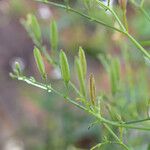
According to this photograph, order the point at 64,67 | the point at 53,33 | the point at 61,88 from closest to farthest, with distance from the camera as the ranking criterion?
the point at 64,67, the point at 53,33, the point at 61,88

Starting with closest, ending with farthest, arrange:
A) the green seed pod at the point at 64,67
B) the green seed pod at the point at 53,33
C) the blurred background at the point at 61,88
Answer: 1. the green seed pod at the point at 64,67
2. the green seed pod at the point at 53,33
3. the blurred background at the point at 61,88

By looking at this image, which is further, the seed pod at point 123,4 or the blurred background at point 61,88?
the blurred background at point 61,88

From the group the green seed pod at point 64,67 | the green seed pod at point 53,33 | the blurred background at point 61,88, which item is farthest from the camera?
the blurred background at point 61,88

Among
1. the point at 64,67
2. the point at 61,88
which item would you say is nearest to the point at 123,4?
the point at 64,67

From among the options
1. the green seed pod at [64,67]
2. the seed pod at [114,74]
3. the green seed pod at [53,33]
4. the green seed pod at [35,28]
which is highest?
the green seed pod at [35,28]

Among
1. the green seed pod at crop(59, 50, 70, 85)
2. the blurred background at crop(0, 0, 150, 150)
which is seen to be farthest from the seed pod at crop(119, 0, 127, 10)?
the blurred background at crop(0, 0, 150, 150)

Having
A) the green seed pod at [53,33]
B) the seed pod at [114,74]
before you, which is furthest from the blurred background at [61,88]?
the green seed pod at [53,33]

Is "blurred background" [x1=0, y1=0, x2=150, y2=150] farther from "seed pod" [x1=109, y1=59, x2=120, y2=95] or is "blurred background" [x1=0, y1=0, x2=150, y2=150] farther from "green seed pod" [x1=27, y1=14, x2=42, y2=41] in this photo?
"green seed pod" [x1=27, y1=14, x2=42, y2=41]

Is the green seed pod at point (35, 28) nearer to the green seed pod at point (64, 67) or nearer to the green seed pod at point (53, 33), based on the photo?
the green seed pod at point (53, 33)

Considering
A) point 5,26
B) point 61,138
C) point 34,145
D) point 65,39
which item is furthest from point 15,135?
point 5,26

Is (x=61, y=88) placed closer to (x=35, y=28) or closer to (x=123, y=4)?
(x=35, y=28)
